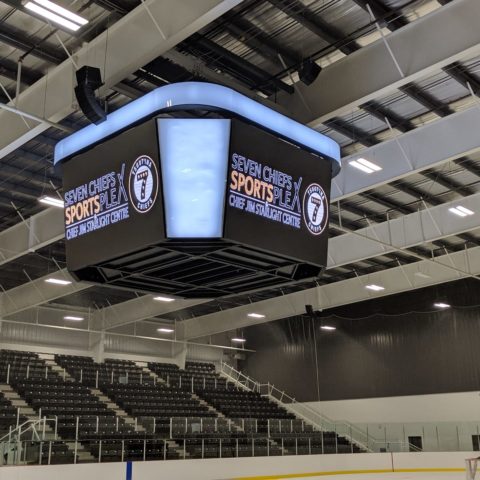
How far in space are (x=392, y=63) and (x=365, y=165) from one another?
13.2 feet

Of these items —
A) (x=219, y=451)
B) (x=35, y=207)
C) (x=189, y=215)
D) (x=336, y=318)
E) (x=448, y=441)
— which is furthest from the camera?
(x=336, y=318)

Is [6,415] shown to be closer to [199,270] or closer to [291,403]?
[199,270]

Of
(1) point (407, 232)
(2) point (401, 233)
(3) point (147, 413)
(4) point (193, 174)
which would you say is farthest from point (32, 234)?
(4) point (193, 174)

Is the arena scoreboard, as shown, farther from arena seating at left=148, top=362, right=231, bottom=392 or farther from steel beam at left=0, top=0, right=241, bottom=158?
arena seating at left=148, top=362, right=231, bottom=392

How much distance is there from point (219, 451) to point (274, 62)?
44.0 ft

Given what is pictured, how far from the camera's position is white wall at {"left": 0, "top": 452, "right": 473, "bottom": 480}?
15.8 meters

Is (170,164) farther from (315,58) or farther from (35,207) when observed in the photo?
(35,207)

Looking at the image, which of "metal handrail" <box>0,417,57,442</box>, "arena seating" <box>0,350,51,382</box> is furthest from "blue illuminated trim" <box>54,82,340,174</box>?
"arena seating" <box>0,350,51,382</box>

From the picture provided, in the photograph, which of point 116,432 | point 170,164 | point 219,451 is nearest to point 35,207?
point 116,432

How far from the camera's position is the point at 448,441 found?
2392 cm

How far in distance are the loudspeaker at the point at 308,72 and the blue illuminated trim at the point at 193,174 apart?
4679 millimetres

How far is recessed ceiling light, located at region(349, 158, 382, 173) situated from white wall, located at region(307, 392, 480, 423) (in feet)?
50.8

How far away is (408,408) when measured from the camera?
27.7 m

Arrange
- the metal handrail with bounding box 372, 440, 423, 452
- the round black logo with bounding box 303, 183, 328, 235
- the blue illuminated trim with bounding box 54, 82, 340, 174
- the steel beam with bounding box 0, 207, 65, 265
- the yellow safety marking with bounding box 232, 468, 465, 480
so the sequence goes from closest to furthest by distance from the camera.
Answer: the blue illuminated trim with bounding box 54, 82, 340, 174 < the round black logo with bounding box 303, 183, 328, 235 < the steel beam with bounding box 0, 207, 65, 265 < the yellow safety marking with bounding box 232, 468, 465, 480 < the metal handrail with bounding box 372, 440, 423, 452
